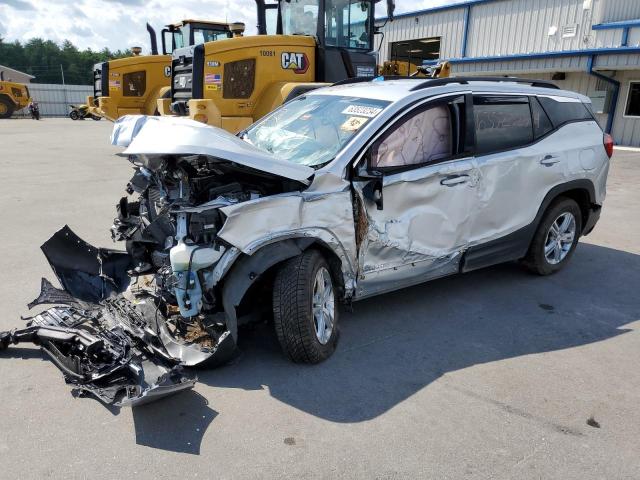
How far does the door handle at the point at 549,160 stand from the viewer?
5043mm

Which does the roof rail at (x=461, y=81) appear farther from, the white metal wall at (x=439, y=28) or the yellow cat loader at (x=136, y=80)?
the white metal wall at (x=439, y=28)

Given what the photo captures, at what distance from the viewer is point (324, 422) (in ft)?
10.1

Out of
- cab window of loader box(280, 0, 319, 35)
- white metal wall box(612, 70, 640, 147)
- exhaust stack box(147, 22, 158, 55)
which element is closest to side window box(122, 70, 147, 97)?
exhaust stack box(147, 22, 158, 55)

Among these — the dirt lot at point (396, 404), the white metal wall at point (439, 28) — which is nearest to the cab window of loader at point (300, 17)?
the dirt lot at point (396, 404)

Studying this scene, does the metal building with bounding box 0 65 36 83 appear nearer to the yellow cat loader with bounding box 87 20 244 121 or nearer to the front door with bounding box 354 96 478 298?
the yellow cat loader with bounding box 87 20 244 121

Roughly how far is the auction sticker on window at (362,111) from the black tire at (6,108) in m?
39.1

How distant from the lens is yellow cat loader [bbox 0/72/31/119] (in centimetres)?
3553

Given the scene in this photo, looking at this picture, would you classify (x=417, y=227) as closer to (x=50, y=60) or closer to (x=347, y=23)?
(x=347, y=23)

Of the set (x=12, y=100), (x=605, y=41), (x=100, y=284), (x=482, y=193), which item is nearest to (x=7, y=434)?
(x=100, y=284)

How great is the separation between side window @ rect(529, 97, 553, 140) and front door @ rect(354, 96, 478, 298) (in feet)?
3.40

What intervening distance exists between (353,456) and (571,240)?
13.1 feet

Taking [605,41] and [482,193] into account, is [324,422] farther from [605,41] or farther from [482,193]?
[605,41]

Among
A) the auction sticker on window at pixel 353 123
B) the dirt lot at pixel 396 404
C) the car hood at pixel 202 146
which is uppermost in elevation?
the auction sticker on window at pixel 353 123

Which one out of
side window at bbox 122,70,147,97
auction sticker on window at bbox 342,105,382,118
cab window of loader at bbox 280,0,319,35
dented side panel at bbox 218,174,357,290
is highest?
cab window of loader at bbox 280,0,319,35
